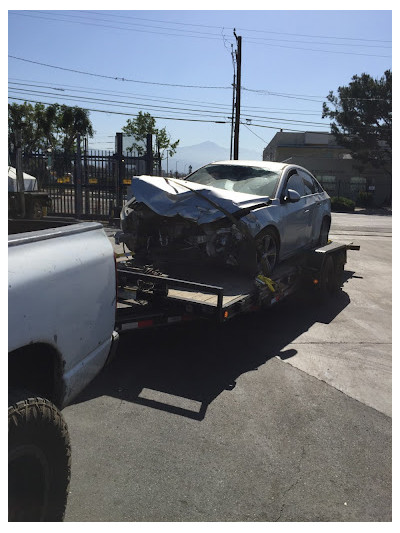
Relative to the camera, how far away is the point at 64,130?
44938 millimetres

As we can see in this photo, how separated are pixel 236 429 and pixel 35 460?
203cm

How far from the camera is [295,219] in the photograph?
6.95m

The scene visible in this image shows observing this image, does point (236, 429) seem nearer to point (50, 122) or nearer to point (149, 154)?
point (149, 154)

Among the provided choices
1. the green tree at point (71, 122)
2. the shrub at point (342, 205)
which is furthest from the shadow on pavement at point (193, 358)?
the green tree at point (71, 122)

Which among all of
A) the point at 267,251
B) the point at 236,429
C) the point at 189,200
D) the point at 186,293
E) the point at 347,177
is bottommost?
the point at 236,429

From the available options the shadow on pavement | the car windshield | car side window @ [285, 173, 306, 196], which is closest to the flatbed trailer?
the shadow on pavement

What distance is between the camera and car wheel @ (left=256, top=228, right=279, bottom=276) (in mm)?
5860

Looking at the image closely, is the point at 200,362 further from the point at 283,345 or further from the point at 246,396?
the point at 283,345

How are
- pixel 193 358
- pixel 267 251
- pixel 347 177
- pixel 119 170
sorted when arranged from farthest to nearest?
pixel 347 177 < pixel 119 170 < pixel 267 251 < pixel 193 358

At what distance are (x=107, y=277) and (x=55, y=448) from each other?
39.0 inches

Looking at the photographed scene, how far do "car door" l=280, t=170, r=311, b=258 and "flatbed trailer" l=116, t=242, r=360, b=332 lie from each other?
55 centimetres

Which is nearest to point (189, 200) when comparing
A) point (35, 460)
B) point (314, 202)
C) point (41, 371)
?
point (314, 202)

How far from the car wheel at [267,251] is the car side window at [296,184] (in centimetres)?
99

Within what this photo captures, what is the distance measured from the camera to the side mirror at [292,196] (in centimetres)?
633
